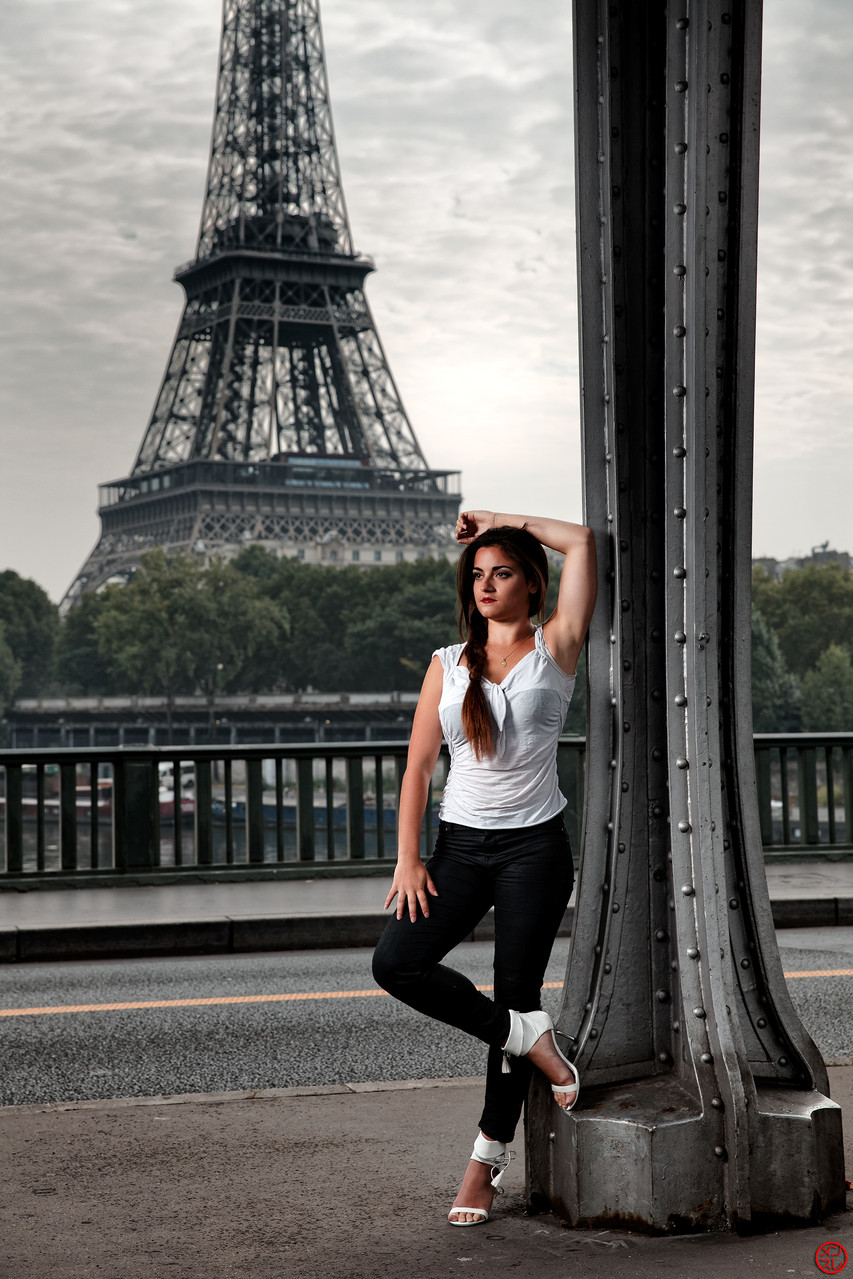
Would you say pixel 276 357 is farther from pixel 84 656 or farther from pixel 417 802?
pixel 417 802

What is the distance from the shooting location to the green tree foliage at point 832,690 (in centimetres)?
7806

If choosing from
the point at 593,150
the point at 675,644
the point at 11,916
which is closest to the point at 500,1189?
the point at 675,644

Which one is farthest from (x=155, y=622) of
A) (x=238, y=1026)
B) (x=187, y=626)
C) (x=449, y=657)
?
(x=449, y=657)

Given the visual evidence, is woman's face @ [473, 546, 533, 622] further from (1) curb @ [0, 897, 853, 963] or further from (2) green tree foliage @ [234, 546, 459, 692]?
(2) green tree foliage @ [234, 546, 459, 692]

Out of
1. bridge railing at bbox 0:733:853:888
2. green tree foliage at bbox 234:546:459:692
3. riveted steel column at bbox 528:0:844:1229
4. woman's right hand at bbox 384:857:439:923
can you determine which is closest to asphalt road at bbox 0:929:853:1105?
bridge railing at bbox 0:733:853:888

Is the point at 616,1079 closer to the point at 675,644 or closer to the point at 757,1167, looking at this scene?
the point at 757,1167

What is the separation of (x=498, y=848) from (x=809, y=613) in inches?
3257

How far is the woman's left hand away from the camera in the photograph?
12.0 ft

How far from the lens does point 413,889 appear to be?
3.36 metres

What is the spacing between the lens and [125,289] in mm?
109875

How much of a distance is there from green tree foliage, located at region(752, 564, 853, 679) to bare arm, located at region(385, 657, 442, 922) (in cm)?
8088

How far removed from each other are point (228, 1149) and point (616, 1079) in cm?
125

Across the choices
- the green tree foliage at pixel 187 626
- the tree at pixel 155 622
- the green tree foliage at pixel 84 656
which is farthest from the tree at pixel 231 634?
the green tree foliage at pixel 84 656

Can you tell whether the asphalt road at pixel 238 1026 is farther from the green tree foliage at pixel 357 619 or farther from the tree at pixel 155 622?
the tree at pixel 155 622
